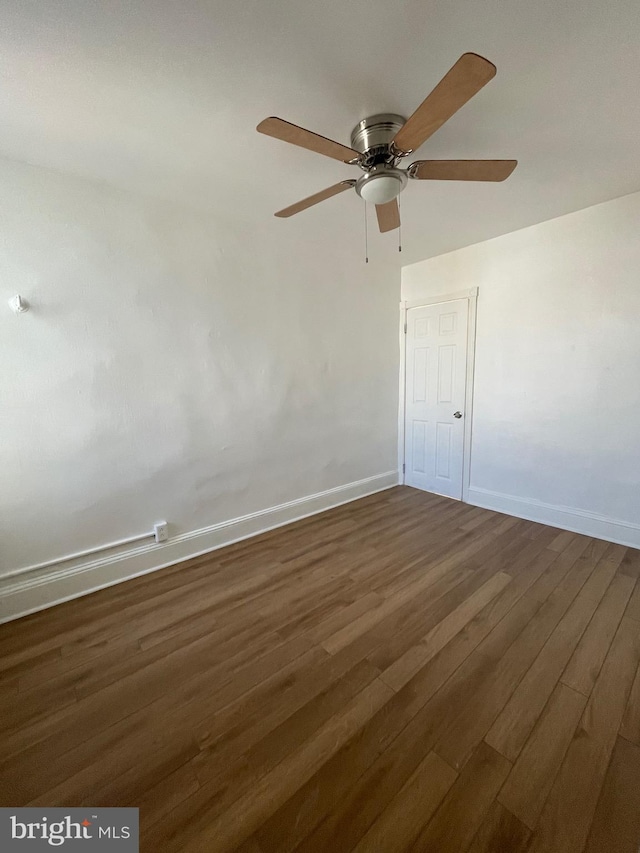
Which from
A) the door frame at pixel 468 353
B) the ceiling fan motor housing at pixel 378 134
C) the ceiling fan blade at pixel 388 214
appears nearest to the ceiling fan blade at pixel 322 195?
the ceiling fan motor housing at pixel 378 134

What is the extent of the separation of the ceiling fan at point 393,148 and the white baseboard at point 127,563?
2329 millimetres

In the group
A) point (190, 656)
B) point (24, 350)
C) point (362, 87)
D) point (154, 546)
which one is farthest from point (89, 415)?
point (362, 87)

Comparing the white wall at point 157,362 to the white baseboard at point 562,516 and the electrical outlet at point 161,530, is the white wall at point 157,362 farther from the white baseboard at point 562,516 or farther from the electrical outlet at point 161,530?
the white baseboard at point 562,516

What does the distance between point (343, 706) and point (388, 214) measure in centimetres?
250

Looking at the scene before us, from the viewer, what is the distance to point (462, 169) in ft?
5.16

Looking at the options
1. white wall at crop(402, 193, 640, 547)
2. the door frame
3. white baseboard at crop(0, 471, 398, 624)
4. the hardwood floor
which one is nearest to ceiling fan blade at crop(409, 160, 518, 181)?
white wall at crop(402, 193, 640, 547)

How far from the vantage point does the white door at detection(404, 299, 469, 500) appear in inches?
138

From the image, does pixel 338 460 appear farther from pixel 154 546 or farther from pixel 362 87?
pixel 362 87

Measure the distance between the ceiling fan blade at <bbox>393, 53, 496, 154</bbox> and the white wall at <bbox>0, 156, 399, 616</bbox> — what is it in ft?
4.18

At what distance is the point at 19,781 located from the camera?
3.80 feet

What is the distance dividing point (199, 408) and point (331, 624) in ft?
5.70

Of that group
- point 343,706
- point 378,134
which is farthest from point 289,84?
point 343,706

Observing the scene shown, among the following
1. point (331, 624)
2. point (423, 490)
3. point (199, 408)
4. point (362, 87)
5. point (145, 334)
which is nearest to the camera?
point (362, 87)

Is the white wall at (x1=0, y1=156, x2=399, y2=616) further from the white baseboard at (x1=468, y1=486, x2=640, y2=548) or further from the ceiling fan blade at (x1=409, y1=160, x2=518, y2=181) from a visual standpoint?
the white baseboard at (x1=468, y1=486, x2=640, y2=548)
